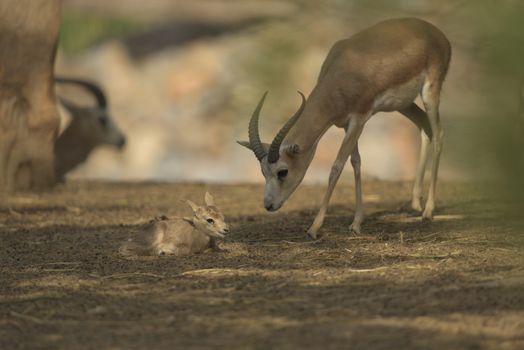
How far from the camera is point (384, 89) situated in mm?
7980

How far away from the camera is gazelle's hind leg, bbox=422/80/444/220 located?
8.34 metres

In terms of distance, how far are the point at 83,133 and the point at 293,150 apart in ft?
20.0

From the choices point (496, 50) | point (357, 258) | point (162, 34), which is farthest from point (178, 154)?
point (496, 50)

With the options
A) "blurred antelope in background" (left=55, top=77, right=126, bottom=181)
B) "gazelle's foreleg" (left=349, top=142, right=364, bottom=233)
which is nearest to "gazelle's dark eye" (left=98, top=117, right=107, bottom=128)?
"blurred antelope in background" (left=55, top=77, right=126, bottom=181)

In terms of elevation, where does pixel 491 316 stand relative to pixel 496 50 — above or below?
below

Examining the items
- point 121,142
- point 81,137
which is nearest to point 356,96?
point 81,137

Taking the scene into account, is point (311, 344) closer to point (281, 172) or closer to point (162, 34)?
point (281, 172)

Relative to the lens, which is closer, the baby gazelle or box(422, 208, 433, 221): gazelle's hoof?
the baby gazelle

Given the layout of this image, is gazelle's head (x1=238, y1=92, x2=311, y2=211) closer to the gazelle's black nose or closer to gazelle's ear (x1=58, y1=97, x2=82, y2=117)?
gazelle's ear (x1=58, y1=97, x2=82, y2=117)

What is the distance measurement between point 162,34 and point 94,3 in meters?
2.02

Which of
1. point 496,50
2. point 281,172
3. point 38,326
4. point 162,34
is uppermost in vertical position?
point 162,34

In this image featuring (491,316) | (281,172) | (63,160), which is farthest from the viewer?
(63,160)

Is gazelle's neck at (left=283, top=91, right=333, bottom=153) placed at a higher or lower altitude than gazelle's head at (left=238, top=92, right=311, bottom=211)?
higher

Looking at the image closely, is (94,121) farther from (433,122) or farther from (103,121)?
(433,122)
